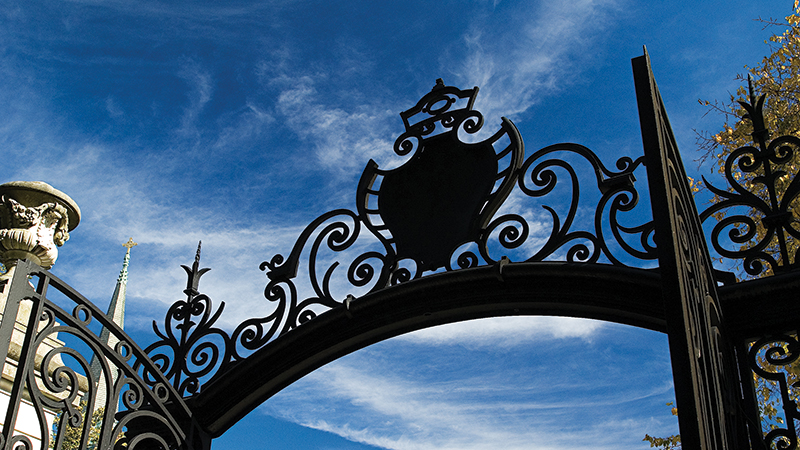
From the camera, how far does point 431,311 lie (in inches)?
132

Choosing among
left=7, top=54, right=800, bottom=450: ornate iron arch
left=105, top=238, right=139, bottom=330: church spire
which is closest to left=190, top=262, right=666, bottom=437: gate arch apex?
left=7, top=54, right=800, bottom=450: ornate iron arch

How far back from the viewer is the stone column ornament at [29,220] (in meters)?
3.46

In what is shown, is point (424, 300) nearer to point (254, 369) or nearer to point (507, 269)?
point (507, 269)

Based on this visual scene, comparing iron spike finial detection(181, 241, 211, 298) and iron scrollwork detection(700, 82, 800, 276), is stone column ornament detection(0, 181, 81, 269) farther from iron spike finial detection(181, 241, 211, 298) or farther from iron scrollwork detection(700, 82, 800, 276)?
iron scrollwork detection(700, 82, 800, 276)

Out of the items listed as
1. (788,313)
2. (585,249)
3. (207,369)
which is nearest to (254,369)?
(207,369)

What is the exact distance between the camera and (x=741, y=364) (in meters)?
2.71

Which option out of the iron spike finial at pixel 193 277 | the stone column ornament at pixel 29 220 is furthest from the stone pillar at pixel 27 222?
the iron spike finial at pixel 193 277

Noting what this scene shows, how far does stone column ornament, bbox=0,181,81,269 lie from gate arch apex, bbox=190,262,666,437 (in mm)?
1165

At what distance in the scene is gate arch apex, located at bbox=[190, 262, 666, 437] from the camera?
2939 millimetres

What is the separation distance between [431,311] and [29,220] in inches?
86.6

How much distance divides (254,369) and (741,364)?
238 cm

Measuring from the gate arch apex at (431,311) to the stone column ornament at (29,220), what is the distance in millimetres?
1165

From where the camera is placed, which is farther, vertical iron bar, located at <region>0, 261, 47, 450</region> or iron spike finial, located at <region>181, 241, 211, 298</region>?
iron spike finial, located at <region>181, 241, 211, 298</region>

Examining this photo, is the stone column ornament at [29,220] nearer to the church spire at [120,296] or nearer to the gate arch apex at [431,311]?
the gate arch apex at [431,311]
